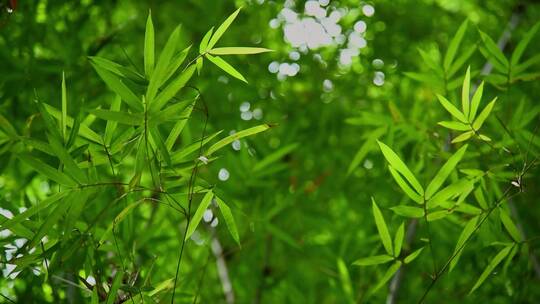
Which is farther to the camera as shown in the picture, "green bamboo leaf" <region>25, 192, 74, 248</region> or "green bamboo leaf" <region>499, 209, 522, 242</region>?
"green bamboo leaf" <region>499, 209, 522, 242</region>

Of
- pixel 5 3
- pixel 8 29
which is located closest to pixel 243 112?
pixel 8 29

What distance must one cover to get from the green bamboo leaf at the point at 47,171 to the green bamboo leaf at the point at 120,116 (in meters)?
0.13

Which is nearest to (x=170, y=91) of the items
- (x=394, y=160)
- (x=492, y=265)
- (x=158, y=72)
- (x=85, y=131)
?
(x=158, y=72)

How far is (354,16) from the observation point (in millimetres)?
2270

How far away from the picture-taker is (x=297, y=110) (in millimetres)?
2238

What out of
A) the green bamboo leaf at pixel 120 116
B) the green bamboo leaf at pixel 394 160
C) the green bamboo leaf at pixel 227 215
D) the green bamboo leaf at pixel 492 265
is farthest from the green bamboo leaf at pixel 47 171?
the green bamboo leaf at pixel 492 265

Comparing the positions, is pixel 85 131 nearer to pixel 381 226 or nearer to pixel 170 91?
pixel 170 91

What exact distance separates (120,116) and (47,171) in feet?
0.51

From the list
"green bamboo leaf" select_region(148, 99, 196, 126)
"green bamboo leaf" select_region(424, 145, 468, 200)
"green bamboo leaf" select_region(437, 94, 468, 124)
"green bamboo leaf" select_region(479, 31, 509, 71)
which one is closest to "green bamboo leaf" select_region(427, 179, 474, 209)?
"green bamboo leaf" select_region(424, 145, 468, 200)

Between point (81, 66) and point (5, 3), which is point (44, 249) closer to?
point (5, 3)

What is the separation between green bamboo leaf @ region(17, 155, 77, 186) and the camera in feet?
3.13

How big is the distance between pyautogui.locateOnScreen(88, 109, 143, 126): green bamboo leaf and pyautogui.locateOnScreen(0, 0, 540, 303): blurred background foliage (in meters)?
0.67

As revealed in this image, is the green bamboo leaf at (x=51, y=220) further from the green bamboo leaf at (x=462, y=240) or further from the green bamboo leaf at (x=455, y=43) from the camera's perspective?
the green bamboo leaf at (x=455, y=43)

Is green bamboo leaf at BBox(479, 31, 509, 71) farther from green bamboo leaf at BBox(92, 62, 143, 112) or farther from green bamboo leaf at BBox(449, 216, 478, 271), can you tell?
green bamboo leaf at BBox(92, 62, 143, 112)
